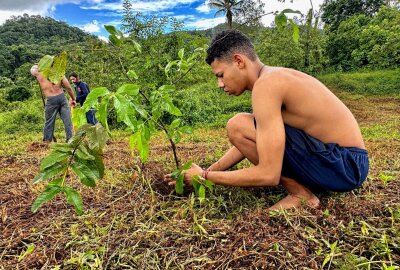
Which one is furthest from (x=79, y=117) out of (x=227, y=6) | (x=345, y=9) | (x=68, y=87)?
(x=345, y=9)

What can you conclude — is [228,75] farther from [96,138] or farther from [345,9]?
[345,9]

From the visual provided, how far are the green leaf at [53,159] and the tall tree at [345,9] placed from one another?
1097 inches

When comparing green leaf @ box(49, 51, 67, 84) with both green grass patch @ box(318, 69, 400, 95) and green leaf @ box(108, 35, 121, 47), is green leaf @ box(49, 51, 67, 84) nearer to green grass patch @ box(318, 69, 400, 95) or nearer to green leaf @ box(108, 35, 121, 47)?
green leaf @ box(108, 35, 121, 47)

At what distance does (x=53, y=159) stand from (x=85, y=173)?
5.6 inches

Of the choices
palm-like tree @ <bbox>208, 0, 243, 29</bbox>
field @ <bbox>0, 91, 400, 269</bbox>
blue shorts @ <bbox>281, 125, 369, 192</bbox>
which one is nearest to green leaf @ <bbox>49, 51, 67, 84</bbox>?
field @ <bbox>0, 91, 400, 269</bbox>

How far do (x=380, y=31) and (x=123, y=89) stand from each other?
13.1m

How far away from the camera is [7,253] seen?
5.75ft

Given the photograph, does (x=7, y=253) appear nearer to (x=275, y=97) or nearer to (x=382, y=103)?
(x=275, y=97)

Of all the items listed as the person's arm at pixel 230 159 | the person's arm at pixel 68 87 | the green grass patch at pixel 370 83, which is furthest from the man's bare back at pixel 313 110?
the green grass patch at pixel 370 83

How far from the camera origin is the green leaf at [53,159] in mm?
1339

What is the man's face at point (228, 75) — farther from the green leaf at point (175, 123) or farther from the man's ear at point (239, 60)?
the green leaf at point (175, 123)

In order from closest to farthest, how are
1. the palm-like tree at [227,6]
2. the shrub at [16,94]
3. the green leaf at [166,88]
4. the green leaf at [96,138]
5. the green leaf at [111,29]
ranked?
1. the green leaf at [96,138]
2. the green leaf at [111,29]
3. the green leaf at [166,88]
4. the shrub at [16,94]
5. the palm-like tree at [227,6]

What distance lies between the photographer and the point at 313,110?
1.78 m

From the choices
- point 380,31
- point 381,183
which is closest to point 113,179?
point 381,183
